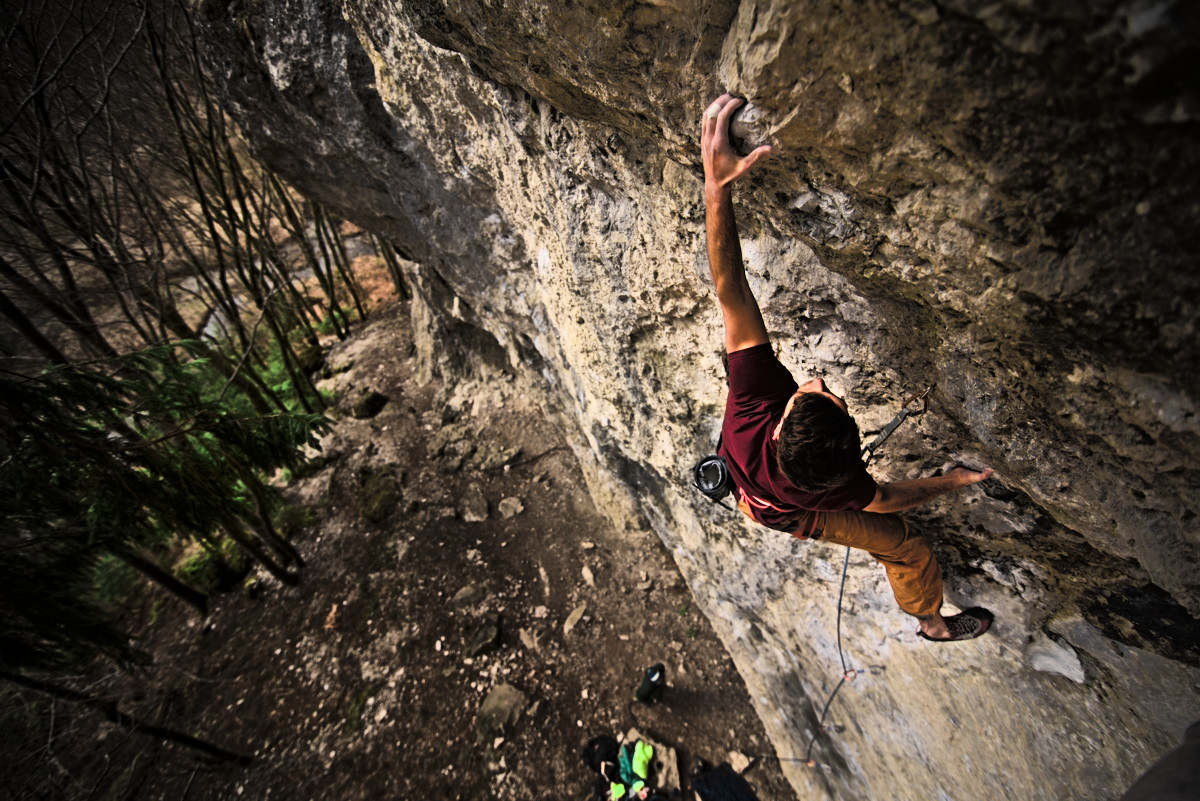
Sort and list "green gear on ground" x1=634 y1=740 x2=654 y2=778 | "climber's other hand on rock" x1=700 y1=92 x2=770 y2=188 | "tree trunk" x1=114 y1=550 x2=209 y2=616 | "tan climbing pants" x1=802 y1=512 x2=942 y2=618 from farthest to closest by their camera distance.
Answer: "tree trunk" x1=114 y1=550 x2=209 y2=616 < "green gear on ground" x1=634 y1=740 x2=654 y2=778 < "tan climbing pants" x1=802 y1=512 x2=942 y2=618 < "climber's other hand on rock" x1=700 y1=92 x2=770 y2=188

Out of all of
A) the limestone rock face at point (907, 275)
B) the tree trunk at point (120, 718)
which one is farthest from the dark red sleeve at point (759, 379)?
the tree trunk at point (120, 718)

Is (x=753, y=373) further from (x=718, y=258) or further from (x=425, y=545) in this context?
(x=425, y=545)

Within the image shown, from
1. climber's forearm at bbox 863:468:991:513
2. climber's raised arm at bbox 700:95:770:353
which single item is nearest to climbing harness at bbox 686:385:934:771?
climber's forearm at bbox 863:468:991:513

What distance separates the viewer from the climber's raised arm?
1.45 metres

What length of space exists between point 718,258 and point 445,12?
74.6 inches

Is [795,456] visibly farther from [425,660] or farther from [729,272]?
[425,660]

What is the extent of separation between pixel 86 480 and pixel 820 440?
15.5 ft

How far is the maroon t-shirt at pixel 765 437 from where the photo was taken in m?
1.78

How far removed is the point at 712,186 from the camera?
155 cm

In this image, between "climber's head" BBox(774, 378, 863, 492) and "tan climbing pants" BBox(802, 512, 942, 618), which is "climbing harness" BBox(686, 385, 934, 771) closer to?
"climber's head" BBox(774, 378, 863, 492)

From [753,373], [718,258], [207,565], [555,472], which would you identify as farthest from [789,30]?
[207,565]

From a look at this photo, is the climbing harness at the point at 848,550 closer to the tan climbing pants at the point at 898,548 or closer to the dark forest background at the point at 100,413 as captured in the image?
the tan climbing pants at the point at 898,548

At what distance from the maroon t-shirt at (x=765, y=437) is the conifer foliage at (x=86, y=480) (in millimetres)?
4085

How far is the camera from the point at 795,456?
164cm
